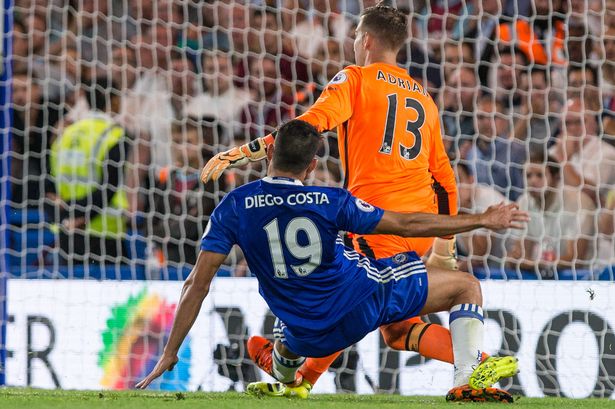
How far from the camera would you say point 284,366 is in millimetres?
4949

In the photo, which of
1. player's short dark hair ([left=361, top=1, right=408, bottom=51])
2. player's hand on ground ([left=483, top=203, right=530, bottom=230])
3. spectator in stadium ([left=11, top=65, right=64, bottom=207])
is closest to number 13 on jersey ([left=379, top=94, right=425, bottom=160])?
player's short dark hair ([left=361, top=1, right=408, bottom=51])

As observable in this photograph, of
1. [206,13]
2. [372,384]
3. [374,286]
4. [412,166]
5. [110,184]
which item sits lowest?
[372,384]

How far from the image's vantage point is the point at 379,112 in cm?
485

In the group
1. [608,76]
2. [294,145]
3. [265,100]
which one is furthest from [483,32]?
[294,145]

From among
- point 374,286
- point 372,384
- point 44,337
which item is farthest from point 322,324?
point 44,337

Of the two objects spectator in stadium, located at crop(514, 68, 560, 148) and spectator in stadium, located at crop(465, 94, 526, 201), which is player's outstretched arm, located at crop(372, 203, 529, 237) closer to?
spectator in stadium, located at crop(465, 94, 526, 201)

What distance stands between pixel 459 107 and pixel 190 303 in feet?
12.5

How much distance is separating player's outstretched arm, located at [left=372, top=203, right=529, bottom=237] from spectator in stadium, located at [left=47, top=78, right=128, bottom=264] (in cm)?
333

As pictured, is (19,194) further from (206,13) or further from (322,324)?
(322,324)

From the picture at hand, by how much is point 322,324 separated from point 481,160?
136 inches

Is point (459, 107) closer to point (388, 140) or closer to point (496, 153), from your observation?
point (496, 153)

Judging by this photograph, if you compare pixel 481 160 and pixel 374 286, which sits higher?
pixel 481 160

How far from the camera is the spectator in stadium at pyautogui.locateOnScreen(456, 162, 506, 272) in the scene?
23.8ft

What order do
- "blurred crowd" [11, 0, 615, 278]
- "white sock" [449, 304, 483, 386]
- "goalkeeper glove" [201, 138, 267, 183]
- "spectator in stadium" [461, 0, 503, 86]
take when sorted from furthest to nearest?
"spectator in stadium" [461, 0, 503, 86], "blurred crowd" [11, 0, 615, 278], "white sock" [449, 304, 483, 386], "goalkeeper glove" [201, 138, 267, 183]
